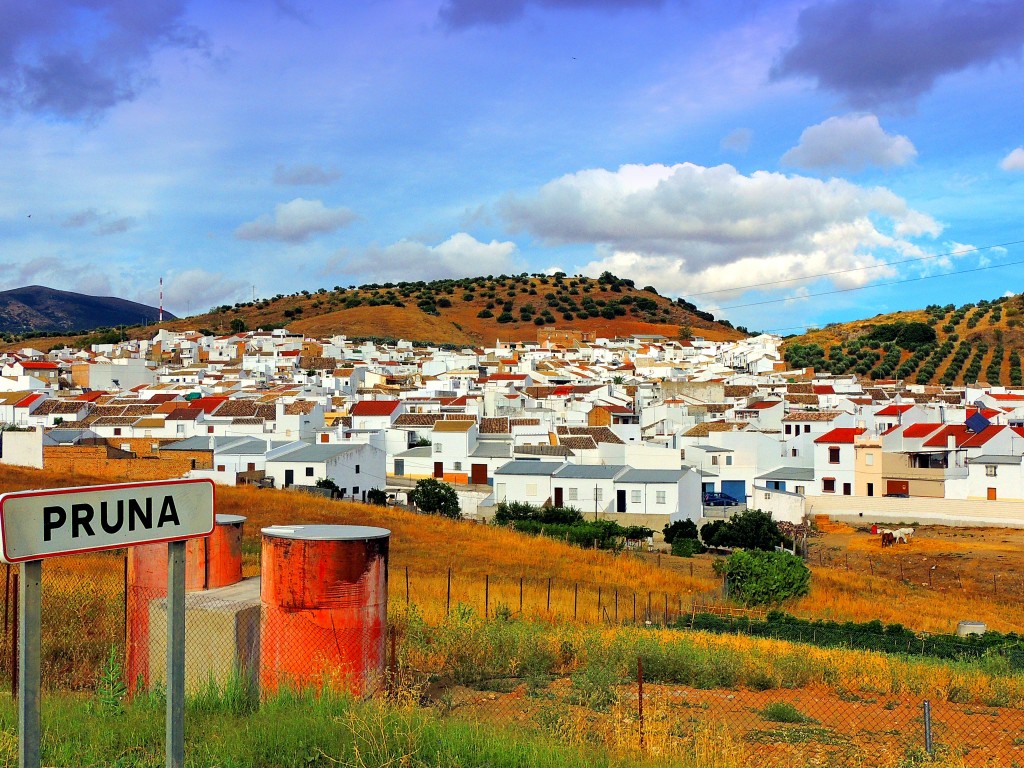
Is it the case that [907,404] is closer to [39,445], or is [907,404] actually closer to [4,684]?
[39,445]

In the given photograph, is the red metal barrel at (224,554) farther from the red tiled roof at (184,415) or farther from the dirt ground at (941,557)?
the red tiled roof at (184,415)

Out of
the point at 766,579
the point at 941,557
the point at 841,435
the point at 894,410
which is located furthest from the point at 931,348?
the point at 766,579

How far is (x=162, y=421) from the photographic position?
51.9 m

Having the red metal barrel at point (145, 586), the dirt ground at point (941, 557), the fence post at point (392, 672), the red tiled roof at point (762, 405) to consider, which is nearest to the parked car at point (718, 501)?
the dirt ground at point (941, 557)

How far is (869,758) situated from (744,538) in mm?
26571

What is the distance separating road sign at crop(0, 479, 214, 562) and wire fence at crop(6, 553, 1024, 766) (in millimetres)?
3569

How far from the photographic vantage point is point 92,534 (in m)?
4.26

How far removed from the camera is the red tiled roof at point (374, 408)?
53281 mm

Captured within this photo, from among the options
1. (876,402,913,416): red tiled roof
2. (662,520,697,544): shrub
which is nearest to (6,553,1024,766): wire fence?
(662,520,697,544): shrub

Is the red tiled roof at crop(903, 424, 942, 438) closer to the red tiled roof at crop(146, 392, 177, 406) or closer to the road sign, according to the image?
the red tiled roof at crop(146, 392, 177, 406)

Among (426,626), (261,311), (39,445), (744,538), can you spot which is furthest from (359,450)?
(261,311)

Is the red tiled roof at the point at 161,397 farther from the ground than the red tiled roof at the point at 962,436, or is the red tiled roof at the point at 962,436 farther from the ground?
the red tiled roof at the point at 161,397

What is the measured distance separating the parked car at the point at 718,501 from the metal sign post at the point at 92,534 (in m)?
40.4

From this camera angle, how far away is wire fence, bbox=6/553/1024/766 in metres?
7.84
